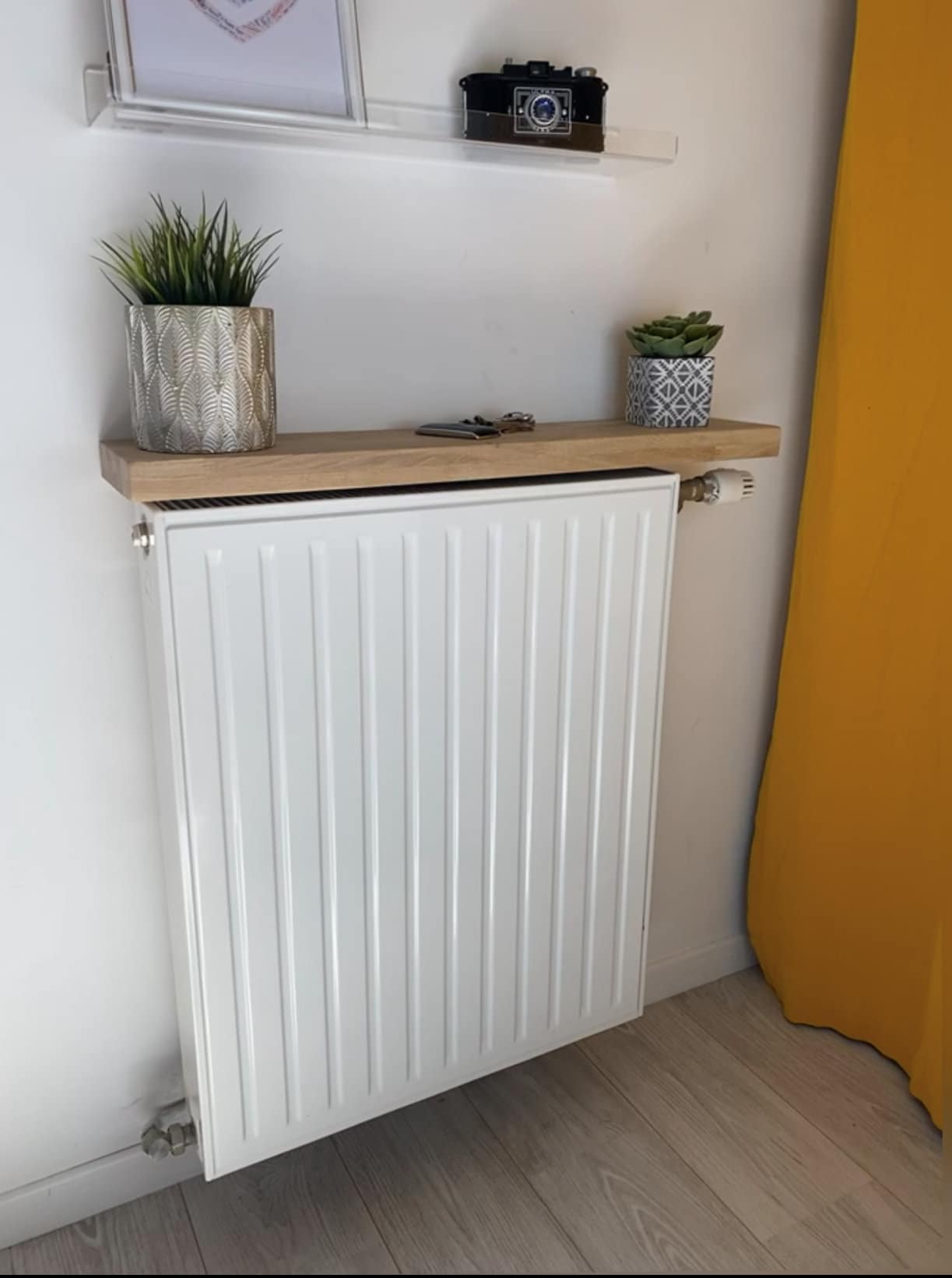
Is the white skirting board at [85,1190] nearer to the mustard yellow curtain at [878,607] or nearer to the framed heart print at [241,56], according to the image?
the mustard yellow curtain at [878,607]

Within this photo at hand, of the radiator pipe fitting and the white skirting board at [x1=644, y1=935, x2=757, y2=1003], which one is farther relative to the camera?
the white skirting board at [x1=644, y1=935, x2=757, y2=1003]

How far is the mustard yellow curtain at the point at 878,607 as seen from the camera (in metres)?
1.15

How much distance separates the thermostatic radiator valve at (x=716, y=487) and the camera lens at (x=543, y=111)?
42 cm

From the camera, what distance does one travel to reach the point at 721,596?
4.46 feet

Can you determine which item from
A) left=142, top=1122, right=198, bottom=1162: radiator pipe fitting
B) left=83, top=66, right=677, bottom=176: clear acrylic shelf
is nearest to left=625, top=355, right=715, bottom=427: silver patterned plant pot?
left=83, top=66, right=677, bottom=176: clear acrylic shelf

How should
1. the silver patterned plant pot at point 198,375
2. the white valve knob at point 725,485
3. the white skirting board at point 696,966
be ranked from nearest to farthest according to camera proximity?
the silver patterned plant pot at point 198,375 → the white valve knob at point 725,485 → the white skirting board at point 696,966

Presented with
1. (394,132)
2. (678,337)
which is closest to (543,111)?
(394,132)

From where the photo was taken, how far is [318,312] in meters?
1.00

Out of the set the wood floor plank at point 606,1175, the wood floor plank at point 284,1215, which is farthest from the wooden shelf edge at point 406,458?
the wood floor plank at point 606,1175

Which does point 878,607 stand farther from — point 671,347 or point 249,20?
point 249,20

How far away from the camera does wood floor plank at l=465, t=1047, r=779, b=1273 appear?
1038 mm

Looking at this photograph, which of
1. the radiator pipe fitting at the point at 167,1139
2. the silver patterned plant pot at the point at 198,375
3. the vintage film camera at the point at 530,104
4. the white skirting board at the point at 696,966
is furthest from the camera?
the white skirting board at the point at 696,966

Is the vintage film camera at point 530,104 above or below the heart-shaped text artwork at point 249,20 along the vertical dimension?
below

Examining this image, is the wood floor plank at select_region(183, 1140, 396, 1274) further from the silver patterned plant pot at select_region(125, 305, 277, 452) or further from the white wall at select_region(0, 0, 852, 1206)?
the silver patterned plant pot at select_region(125, 305, 277, 452)
